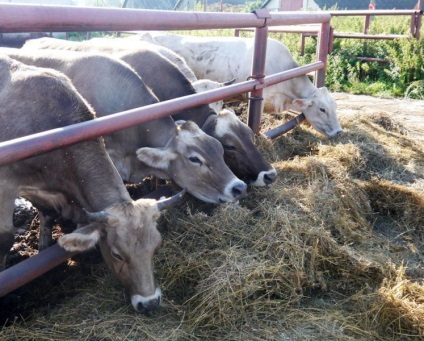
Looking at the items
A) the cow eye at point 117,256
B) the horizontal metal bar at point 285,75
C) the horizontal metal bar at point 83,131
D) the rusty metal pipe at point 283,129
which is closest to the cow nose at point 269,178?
the horizontal metal bar at point 83,131

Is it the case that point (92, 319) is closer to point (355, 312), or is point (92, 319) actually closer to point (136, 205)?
point (136, 205)

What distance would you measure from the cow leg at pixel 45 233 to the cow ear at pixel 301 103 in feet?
14.5

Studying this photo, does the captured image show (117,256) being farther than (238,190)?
No

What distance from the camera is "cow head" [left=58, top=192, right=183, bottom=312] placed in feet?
10.0

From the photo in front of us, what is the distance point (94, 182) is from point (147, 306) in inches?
36.6

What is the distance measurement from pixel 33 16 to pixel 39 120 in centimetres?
91

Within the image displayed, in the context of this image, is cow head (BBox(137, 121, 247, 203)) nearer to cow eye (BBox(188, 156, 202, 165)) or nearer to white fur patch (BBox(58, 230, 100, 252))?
cow eye (BBox(188, 156, 202, 165))

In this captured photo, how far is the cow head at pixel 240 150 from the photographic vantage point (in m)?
4.67

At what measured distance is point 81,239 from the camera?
3086 mm

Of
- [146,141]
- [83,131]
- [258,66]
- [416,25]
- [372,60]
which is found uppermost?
[416,25]

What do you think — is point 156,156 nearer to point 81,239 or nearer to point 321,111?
point 81,239

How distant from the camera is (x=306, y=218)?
3842 mm

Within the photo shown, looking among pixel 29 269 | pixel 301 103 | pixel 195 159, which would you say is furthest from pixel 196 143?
pixel 301 103

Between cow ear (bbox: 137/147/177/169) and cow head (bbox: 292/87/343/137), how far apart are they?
303 cm
